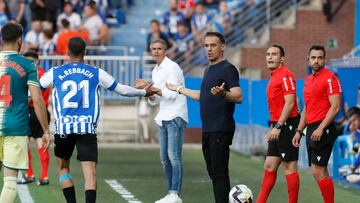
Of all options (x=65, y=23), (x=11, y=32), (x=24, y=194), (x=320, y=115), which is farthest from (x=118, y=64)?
(x=11, y=32)

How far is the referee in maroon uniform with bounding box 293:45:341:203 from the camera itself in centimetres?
1245

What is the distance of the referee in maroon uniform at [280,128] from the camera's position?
1242 centimetres

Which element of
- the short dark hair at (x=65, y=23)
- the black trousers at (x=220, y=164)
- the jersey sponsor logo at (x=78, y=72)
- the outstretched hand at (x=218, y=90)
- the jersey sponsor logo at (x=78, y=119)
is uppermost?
the short dark hair at (x=65, y=23)

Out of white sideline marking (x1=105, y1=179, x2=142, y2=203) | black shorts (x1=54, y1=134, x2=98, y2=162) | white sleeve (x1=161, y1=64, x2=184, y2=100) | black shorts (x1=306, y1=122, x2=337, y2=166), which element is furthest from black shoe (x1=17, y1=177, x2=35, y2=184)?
black shorts (x1=306, y1=122, x2=337, y2=166)

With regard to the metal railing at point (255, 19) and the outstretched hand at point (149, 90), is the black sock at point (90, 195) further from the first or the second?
the metal railing at point (255, 19)

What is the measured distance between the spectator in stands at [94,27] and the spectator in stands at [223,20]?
9.06 ft

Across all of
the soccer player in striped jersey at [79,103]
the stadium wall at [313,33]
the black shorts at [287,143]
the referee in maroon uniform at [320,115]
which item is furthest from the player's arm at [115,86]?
the stadium wall at [313,33]

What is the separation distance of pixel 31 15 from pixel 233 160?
9.14 meters

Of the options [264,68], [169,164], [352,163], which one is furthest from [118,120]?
[169,164]

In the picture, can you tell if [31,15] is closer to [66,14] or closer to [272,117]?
[66,14]

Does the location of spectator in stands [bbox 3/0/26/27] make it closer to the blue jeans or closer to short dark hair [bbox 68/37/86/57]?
the blue jeans

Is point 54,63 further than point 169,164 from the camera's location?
Yes

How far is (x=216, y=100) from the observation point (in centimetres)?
1196

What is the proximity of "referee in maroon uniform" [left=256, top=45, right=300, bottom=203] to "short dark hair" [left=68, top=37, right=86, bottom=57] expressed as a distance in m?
2.23
